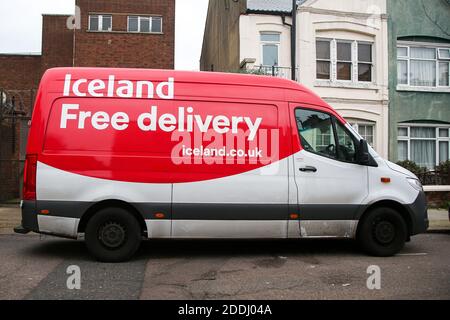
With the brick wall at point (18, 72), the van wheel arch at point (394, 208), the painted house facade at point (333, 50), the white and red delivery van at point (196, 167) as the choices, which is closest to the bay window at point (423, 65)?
the painted house facade at point (333, 50)

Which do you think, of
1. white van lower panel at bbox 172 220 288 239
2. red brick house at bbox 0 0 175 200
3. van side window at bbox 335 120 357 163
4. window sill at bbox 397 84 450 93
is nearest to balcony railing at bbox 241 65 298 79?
window sill at bbox 397 84 450 93

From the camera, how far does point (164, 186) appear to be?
20.9 feet

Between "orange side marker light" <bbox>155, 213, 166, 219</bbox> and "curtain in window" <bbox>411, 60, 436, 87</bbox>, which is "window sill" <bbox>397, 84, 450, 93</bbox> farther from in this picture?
"orange side marker light" <bbox>155, 213, 166, 219</bbox>

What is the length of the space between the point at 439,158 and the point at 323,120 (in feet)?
40.3

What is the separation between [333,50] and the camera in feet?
54.0

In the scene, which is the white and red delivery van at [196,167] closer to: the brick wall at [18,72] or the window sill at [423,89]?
the window sill at [423,89]

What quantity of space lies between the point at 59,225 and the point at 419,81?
49.5 feet

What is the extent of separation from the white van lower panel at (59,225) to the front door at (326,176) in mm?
3223

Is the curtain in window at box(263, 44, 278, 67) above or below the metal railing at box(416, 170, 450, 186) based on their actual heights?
above

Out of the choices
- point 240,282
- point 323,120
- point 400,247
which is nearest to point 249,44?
point 323,120

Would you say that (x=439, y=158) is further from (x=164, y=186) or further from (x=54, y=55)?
(x=54, y=55)

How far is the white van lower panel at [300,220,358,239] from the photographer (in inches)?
264

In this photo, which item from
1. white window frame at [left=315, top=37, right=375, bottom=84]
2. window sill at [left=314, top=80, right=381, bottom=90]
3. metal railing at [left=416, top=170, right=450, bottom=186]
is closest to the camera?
metal railing at [left=416, top=170, right=450, bottom=186]

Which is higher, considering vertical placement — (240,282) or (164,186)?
(164,186)
